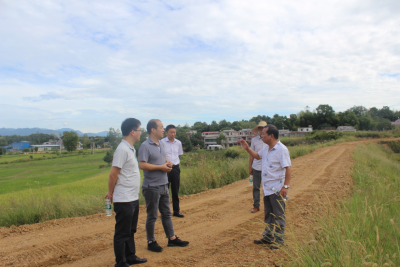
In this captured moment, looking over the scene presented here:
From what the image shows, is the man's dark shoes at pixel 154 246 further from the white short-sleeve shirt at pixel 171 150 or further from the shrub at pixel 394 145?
the shrub at pixel 394 145

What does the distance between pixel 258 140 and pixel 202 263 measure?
335 cm

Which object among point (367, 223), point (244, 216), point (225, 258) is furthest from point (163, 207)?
point (367, 223)

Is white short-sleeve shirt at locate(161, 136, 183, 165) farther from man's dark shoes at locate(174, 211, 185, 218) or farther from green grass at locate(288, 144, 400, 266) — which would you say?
green grass at locate(288, 144, 400, 266)

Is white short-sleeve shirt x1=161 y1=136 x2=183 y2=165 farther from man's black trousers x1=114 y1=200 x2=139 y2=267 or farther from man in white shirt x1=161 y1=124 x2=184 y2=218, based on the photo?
man's black trousers x1=114 y1=200 x2=139 y2=267

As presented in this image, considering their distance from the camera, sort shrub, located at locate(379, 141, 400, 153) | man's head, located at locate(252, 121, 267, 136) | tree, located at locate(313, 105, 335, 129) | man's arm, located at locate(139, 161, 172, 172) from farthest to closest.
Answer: tree, located at locate(313, 105, 335, 129) → shrub, located at locate(379, 141, 400, 153) → man's head, located at locate(252, 121, 267, 136) → man's arm, located at locate(139, 161, 172, 172)

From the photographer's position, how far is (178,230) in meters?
5.16

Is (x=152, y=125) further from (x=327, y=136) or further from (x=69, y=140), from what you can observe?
(x=69, y=140)

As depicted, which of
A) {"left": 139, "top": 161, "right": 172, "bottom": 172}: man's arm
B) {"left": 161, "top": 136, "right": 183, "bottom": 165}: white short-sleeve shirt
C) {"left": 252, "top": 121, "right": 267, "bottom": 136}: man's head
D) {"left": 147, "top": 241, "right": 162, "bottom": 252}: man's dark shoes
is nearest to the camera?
{"left": 139, "top": 161, "right": 172, "bottom": 172}: man's arm

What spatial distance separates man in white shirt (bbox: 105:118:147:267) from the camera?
3.46m

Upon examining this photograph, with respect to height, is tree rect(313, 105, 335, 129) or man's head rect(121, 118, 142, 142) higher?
tree rect(313, 105, 335, 129)

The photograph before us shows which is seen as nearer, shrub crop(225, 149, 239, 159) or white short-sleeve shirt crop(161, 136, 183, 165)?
white short-sleeve shirt crop(161, 136, 183, 165)

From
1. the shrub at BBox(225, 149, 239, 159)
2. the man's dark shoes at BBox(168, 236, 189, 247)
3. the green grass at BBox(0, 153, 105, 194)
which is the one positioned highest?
the man's dark shoes at BBox(168, 236, 189, 247)

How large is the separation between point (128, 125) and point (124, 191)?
92 centimetres

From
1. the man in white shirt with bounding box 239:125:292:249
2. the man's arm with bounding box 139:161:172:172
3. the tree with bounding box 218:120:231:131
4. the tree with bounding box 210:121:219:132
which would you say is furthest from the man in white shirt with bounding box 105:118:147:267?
the tree with bounding box 218:120:231:131
